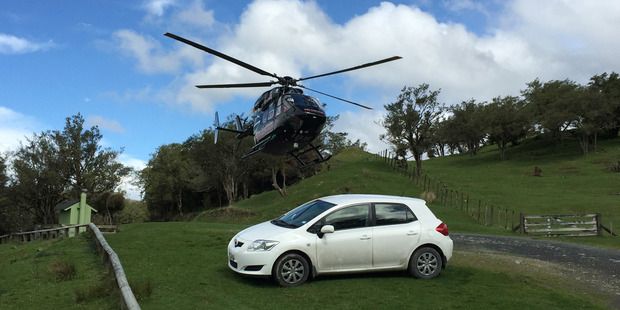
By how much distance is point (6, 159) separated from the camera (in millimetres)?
58156

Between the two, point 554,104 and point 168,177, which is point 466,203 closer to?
point 554,104

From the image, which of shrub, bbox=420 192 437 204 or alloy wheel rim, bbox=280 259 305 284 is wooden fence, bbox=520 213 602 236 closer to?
shrub, bbox=420 192 437 204

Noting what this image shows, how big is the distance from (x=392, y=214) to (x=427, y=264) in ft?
4.13

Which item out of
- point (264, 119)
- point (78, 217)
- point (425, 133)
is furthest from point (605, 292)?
point (425, 133)

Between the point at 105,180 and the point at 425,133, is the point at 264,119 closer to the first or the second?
the point at 425,133

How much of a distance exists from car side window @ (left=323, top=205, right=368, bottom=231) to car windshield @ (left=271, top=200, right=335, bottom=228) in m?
0.25

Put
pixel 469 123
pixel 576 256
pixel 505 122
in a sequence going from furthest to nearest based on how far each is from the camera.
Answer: pixel 469 123
pixel 505 122
pixel 576 256

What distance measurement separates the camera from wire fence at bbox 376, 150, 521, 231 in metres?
30.9

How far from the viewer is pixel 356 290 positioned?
9375 millimetres

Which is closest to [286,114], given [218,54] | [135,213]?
[218,54]

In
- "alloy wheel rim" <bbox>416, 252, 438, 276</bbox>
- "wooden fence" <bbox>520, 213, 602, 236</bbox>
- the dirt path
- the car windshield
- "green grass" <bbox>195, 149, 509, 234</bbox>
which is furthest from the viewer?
"green grass" <bbox>195, 149, 509, 234</bbox>

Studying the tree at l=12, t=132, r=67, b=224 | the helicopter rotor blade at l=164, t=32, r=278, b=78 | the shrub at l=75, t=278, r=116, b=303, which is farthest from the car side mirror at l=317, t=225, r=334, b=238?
the tree at l=12, t=132, r=67, b=224

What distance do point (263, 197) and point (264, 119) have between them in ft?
109

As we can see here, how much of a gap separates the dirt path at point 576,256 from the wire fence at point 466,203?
25.4 ft
